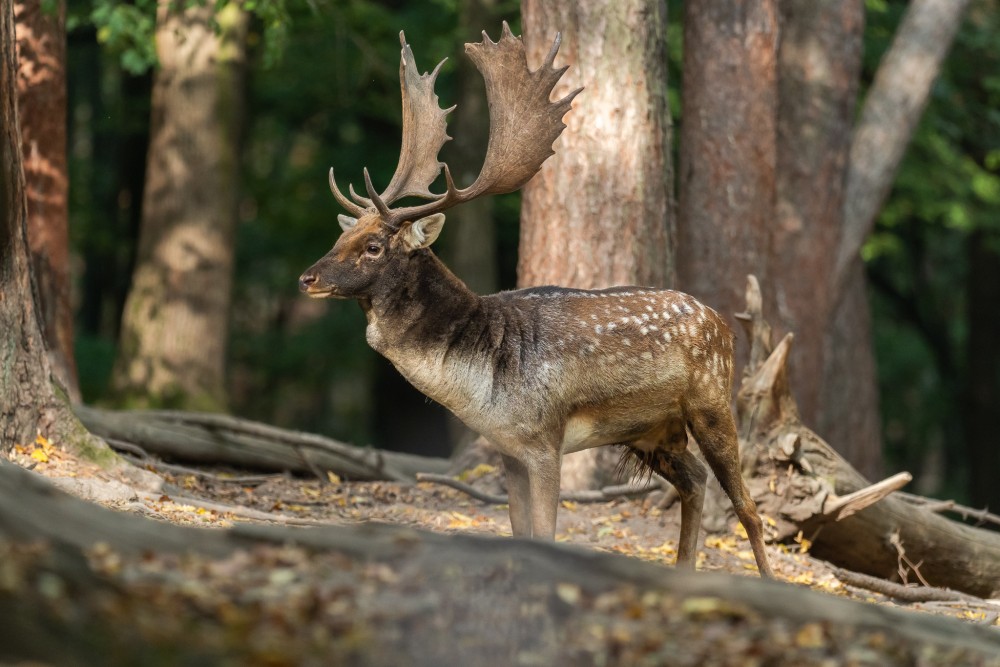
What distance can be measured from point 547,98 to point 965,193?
11.2m

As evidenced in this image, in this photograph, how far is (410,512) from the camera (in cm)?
973

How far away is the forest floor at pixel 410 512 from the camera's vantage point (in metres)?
8.34

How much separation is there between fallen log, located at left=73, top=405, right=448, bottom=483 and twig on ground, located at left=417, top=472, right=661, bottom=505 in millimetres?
1343

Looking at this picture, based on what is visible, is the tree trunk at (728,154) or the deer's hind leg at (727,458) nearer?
the deer's hind leg at (727,458)

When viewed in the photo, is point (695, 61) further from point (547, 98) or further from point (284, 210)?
point (284, 210)

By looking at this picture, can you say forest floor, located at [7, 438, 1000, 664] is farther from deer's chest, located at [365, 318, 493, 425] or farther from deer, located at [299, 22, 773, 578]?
deer's chest, located at [365, 318, 493, 425]

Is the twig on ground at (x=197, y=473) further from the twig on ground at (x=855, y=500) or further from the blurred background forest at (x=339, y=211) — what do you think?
the twig on ground at (x=855, y=500)

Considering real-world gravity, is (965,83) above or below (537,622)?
above

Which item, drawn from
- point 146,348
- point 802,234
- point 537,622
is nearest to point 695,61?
point 802,234

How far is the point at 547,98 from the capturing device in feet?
27.5

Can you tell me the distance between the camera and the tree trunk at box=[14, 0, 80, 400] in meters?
11.2

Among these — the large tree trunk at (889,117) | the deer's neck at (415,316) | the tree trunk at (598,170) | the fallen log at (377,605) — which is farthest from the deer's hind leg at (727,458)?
the large tree trunk at (889,117)

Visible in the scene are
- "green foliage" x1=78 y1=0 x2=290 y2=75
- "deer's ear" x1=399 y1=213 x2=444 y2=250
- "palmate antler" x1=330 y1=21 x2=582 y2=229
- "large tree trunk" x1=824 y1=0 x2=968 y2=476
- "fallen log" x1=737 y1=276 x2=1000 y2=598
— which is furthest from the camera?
"large tree trunk" x1=824 y1=0 x2=968 y2=476

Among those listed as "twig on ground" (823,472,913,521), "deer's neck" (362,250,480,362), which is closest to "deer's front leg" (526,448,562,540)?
"deer's neck" (362,250,480,362)
